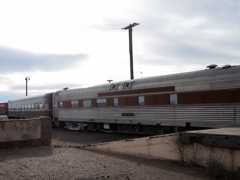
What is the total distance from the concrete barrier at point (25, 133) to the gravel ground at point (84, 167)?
1472 millimetres

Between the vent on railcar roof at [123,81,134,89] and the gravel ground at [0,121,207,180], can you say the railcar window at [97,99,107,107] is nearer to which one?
the vent on railcar roof at [123,81,134,89]

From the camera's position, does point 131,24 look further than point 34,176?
Yes

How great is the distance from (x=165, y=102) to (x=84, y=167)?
7902mm

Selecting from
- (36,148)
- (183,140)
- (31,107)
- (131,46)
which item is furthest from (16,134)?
(31,107)

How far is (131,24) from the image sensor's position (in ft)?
87.6

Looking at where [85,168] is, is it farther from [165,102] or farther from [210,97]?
[165,102]

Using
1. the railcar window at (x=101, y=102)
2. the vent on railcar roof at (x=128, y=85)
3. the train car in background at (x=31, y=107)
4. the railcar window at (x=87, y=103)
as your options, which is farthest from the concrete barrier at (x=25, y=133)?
the train car in background at (x=31, y=107)

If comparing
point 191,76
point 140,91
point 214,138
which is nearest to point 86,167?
point 214,138

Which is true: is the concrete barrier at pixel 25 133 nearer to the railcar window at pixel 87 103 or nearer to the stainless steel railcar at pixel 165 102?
the stainless steel railcar at pixel 165 102

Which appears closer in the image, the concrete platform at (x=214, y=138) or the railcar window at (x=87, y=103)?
the concrete platform at (x=214, y=138)

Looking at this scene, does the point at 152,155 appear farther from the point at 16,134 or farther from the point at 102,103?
the point at 102,103

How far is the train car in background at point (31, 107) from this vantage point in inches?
1138

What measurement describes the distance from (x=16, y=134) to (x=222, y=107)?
7.80 metres

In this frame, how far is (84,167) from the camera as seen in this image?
27.0 feet
